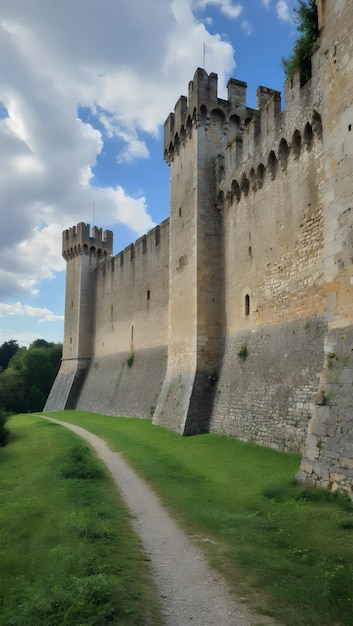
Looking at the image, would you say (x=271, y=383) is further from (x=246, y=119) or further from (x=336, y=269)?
(x=246, y=119)

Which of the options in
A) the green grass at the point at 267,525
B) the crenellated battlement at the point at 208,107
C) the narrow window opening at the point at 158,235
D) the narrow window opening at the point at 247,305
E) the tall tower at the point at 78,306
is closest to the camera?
the green grass at the point at 267,525

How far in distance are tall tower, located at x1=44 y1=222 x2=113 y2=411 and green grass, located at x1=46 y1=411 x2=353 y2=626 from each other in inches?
963

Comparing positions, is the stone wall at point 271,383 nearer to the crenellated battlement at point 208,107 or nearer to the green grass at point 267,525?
the green grass at point 267,525

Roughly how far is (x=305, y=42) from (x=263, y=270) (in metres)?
6.76

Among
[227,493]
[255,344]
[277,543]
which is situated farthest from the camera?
[255,344]

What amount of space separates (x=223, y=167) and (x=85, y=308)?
22002 mm

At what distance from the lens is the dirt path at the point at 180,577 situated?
167 inches

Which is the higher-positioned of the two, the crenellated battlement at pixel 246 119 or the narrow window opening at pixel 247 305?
the crenellated battlement at pixel 246 119

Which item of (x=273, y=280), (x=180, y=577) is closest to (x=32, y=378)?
(x=273, y=280)

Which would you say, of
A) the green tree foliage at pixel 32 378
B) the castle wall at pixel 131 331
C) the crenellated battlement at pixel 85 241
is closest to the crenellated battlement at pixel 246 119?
the castle wall at pixel 131 331

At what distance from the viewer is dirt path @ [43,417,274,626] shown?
13.9 feet

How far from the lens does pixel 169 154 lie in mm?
21344

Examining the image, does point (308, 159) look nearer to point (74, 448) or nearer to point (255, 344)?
point (255, 344)

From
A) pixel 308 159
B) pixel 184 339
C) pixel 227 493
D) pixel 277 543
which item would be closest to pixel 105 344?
pixel 184 339
